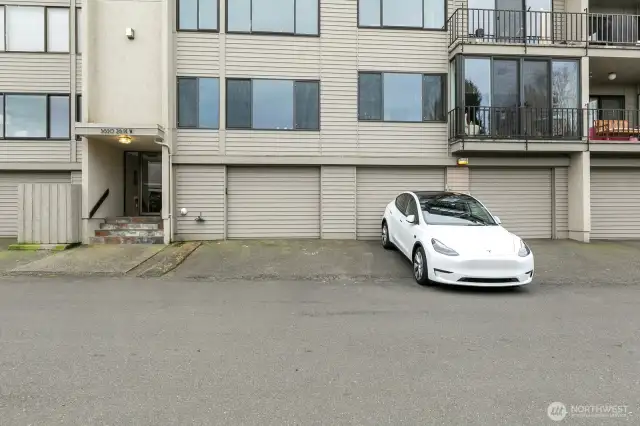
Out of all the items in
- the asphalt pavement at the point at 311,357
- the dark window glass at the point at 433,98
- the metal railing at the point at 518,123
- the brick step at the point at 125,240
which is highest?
the dark window glass at the point at 433,98

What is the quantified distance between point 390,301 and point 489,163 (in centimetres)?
820

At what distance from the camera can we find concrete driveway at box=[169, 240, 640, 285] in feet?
27.0

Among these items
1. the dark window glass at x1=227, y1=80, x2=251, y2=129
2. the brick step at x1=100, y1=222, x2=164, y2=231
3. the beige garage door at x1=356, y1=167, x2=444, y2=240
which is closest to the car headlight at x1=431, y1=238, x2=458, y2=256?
the beige garage door at x1=356, y1=167, x2=444, y2=240

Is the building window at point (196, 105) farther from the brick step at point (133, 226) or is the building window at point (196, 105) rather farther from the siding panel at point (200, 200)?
the brick step at point (133, 226)

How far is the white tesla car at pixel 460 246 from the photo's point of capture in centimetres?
693

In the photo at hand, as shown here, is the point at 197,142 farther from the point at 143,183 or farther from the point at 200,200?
the point at 143,183

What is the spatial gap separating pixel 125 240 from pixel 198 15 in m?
6.98

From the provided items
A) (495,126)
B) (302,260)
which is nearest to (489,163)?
(495,126)

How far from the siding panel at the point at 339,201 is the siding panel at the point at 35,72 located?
8813mm

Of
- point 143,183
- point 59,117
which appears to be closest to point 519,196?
point 143,183

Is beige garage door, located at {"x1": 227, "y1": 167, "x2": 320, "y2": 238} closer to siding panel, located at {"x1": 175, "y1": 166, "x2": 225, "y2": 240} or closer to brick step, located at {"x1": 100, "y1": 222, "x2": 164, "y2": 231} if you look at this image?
siding panel, located at {"x1": 175, "y1": 166, "x2": 225, "y2": 240}

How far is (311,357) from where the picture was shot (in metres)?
4.14

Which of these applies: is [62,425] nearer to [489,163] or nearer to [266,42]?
[266,42]

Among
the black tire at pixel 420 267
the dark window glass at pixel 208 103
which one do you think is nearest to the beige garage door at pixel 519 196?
the black tire at pixel 420 267
